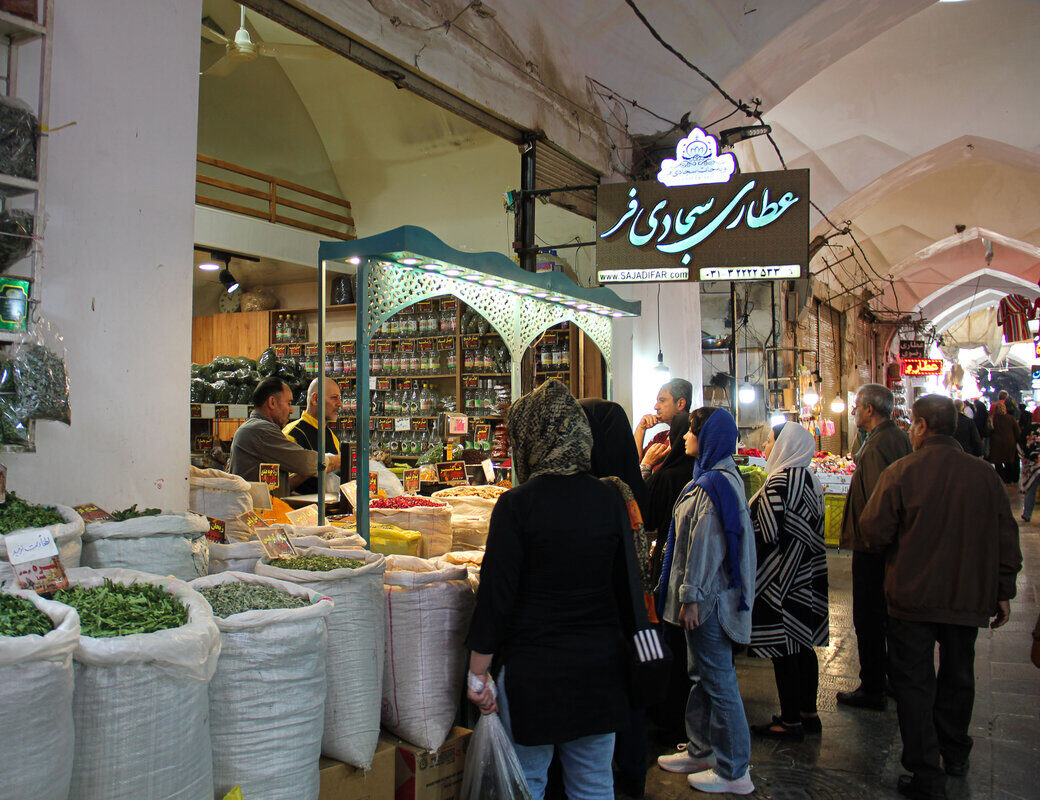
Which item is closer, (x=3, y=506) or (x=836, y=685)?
(x=3, y=506)

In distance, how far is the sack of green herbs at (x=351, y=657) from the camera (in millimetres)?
2338

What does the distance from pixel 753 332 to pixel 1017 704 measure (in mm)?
9055

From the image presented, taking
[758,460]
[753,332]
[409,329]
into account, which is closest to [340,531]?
[758,460]

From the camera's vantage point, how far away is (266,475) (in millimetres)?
4270

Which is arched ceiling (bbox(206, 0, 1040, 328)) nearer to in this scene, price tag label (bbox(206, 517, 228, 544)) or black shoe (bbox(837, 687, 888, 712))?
price tag label (bbox(206, 517, 228, 544))

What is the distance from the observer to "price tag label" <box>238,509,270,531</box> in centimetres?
333

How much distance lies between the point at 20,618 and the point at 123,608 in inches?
9.7

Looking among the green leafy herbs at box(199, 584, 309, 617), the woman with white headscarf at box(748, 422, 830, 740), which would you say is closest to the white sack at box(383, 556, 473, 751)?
the green leafy herbs at box(199, 584, 309, 617)

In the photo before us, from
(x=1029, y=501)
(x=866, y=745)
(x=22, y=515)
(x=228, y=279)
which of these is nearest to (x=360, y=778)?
(x=22, y=515)

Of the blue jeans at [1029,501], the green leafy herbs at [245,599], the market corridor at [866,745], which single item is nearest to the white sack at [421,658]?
the green leafy herbs at [245,599]

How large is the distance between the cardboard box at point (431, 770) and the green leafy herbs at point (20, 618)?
50.9 inches

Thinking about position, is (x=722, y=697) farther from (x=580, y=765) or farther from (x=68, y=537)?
(x=68, y=537)

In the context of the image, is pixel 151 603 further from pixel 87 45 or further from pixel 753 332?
pixel 753 332

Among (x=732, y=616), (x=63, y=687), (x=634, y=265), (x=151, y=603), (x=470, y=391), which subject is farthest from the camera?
(x=470, y=391)
